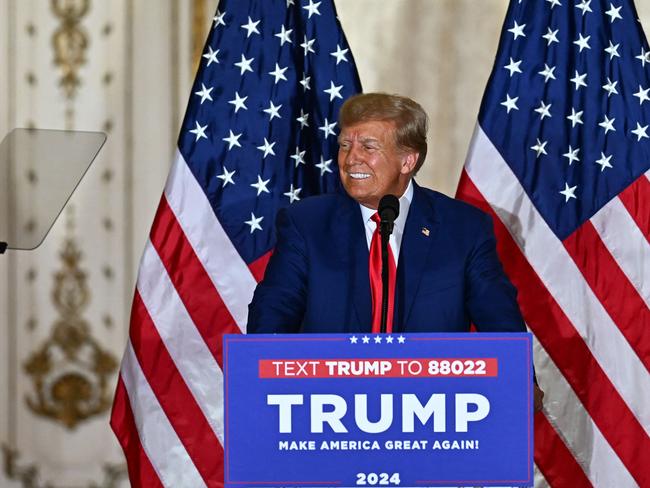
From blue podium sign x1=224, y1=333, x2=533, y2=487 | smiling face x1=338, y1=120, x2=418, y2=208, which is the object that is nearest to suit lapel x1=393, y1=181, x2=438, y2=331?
smiling face x1=338, y1=120, x2=418, y2=208

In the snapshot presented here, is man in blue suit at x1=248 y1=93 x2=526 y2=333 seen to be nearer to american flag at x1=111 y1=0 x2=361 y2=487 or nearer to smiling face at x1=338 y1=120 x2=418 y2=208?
smiling face at x1=338 y1=120 x2=418 y2=208

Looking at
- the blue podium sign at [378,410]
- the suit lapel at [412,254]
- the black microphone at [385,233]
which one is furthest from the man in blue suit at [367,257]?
the blue podium sign at [378,410]

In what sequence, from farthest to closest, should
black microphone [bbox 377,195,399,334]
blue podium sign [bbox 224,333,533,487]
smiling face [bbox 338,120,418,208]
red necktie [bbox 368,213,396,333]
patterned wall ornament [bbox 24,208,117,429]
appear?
patterned wall ornament [bbox 24,208,117,429]
smiling face [bbox 338,120,418,208]
red necktie [bbox 368,213,396,333]
black microphone [bbox 377,195,399,334]
blue podium sign [bbox 224,333,533,487]

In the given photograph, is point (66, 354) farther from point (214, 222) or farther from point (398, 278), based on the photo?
point (398, 278)

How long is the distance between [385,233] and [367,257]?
1.55 ft

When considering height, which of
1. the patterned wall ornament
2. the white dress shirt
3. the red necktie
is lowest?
the patterned wall ornament

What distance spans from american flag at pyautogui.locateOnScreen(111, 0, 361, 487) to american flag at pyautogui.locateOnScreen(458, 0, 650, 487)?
0.65 metres

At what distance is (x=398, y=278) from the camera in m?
2.77

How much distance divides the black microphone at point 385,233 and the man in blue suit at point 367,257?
403mm

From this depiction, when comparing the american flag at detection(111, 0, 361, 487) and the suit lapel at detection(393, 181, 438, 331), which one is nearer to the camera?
the suit lapel at detection(393, 181, 438, 331)

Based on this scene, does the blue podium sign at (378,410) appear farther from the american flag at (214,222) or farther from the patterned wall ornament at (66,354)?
the patterned wall ornament at (66,354)

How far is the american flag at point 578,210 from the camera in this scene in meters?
3.88

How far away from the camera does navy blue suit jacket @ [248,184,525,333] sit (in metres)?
2.75

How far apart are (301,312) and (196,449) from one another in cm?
133
